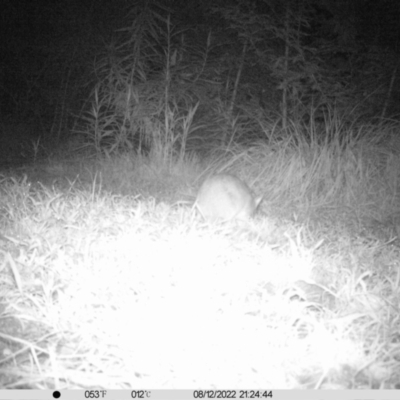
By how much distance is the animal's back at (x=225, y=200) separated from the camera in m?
3.01

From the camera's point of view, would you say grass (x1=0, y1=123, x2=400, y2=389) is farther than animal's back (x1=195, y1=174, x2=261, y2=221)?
No

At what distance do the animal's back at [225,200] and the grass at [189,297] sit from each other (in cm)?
11

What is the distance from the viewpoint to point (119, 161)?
495cm

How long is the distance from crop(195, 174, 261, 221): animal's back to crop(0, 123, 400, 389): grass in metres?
0.11

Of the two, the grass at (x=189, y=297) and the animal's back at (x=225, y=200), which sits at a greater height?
the animal's back at (x=225, y=200)

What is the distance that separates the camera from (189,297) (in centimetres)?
185

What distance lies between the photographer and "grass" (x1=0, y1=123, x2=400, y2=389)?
1431 mm

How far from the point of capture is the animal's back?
301 cm

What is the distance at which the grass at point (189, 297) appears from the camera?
1.43 metres

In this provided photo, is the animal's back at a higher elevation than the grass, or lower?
higher

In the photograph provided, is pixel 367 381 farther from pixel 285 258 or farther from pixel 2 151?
pixel 2 151

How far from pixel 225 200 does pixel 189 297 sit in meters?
1.26

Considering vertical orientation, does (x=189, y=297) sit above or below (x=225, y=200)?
below

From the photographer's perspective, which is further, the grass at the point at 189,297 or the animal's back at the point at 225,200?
the animal's back at the point at 225,200
